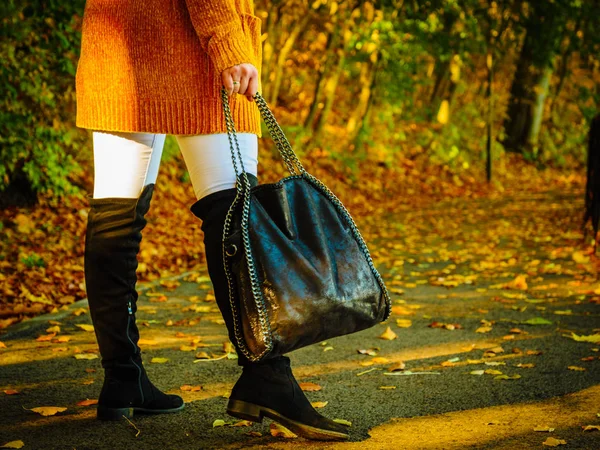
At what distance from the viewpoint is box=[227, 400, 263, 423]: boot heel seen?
2.62 meters

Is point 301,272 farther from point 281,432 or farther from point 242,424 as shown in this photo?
point 242,424

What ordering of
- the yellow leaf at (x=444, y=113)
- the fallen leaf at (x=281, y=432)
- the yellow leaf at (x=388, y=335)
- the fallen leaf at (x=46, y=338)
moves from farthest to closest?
1. the yellow leaf at (x=444, y=113)
2. the yellow leaf at (x=388, y=335)
3. the fallen leaf at (x=46, y=338)
4. the fallen leaf at (x=281, y=432)

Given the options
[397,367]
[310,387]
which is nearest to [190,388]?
[310,387]

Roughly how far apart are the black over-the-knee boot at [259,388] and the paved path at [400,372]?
10 centimetres

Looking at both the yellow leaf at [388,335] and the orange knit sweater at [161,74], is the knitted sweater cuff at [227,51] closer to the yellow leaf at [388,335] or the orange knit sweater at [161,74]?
the orange knit sweater at [161,74]

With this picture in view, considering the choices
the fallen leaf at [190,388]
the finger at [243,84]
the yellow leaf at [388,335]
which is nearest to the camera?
the finger at [243,84]

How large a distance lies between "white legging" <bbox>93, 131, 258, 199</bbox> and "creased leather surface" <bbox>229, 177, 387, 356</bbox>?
0.18 metres

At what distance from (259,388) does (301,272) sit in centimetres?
43

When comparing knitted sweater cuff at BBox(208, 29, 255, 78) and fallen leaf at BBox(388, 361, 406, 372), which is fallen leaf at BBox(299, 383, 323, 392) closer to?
fallen leaf at BBox(388, 361, 406, 372)

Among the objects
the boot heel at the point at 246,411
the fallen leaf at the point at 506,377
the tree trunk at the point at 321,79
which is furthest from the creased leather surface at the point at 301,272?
the tree trunk at the point at 321,79

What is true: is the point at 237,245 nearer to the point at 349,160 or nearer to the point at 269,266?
the point at 269,266

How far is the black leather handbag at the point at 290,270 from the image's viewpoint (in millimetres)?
2471

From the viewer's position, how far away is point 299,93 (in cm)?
1973

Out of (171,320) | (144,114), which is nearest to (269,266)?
(144,114)
